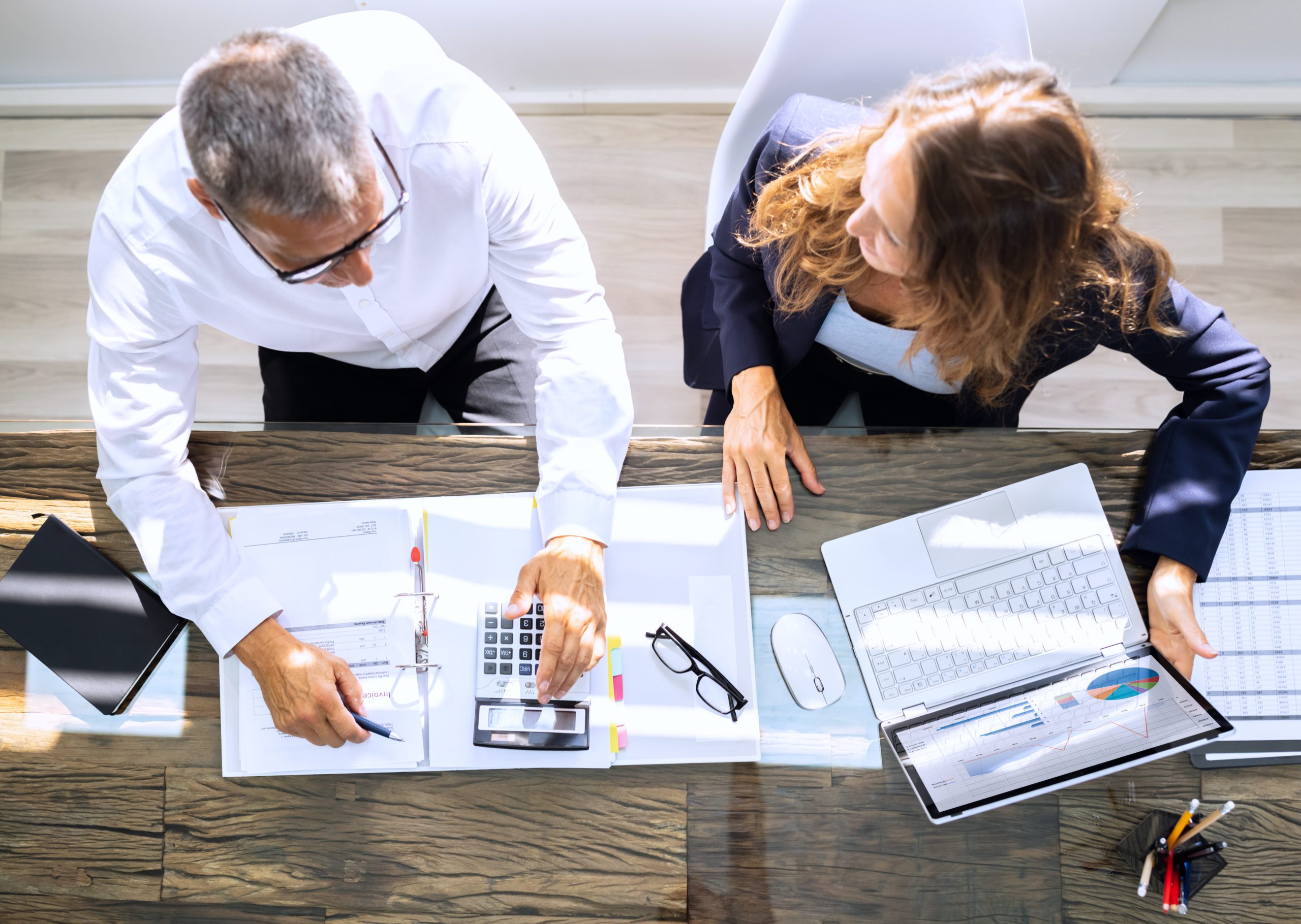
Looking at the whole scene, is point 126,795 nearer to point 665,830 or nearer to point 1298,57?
point 665,830

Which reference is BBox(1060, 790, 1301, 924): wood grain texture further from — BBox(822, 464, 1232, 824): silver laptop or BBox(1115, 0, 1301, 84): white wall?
BBox(1115, 0, 1301, 84): white wall

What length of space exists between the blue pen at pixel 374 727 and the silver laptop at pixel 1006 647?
2.06 feet

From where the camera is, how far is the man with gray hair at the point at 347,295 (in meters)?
0.93

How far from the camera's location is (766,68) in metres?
1.32

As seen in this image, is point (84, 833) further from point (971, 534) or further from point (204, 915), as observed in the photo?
point (971, 534)

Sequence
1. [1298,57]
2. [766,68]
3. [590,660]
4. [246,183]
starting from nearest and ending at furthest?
[246,183] → [590,660] → [766,68] → [1298,57]

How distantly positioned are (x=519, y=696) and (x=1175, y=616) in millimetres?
878

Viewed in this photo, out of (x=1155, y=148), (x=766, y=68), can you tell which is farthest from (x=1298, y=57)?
(x=766, y=68)

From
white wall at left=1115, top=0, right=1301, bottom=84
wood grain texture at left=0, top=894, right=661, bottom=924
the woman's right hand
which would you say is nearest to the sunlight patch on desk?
wood grain texture at left=0, top=894, right=661, bottom=924

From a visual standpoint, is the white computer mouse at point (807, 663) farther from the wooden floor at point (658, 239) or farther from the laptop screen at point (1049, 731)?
the wooden floor at point (658, 239)

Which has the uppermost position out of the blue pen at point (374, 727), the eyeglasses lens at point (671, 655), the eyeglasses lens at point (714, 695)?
the eyeglasses lens at point (671, 655)

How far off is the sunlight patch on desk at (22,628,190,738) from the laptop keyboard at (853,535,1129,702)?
3.09 ft

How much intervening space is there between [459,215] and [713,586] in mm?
614

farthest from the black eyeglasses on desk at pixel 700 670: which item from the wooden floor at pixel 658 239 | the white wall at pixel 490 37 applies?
the white wall at pixel 490 37
